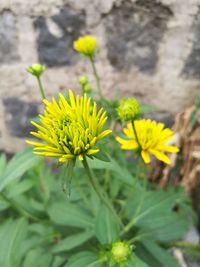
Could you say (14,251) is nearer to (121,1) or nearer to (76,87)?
(76,87)

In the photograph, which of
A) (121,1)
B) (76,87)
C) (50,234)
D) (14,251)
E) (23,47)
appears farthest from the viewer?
(76,87)

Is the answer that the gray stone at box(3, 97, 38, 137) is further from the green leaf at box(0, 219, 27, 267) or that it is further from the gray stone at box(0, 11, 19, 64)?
the green leaf at box(0, 219, 27, 267)

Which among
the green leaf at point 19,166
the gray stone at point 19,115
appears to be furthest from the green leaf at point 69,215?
the gray stone at point 19,115

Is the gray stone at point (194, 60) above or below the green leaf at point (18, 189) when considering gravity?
above

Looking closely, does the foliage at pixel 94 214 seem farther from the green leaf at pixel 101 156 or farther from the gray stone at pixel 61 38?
the gray stone at pixel 61 38

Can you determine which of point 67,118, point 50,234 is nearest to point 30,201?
point 50,234

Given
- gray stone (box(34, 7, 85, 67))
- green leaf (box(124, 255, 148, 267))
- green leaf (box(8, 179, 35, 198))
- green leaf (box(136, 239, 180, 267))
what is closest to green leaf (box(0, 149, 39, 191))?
green leaf (box(8, 179, 35, 198))
